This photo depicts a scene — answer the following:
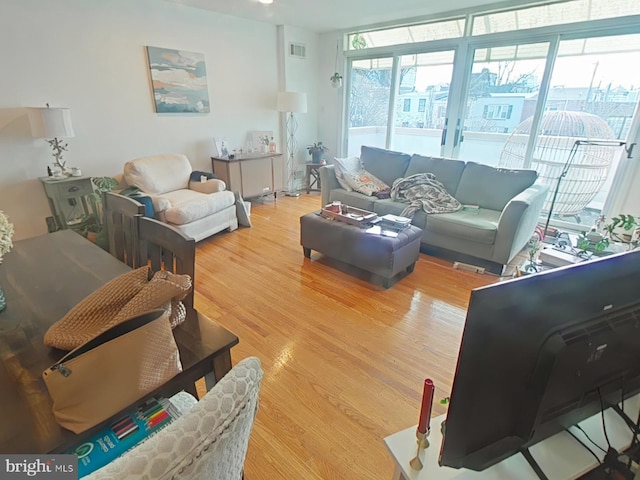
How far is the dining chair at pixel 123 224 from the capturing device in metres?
1.39

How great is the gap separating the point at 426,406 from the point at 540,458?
Answer: 293mm

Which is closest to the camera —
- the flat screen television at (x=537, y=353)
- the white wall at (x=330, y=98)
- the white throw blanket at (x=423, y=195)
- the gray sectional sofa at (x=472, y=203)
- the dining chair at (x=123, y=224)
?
the flat screen television at (x=537, y=353)

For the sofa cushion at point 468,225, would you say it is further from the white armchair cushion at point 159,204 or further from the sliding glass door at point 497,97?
the white armchair cushion at point 159,204

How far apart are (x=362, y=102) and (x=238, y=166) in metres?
2.42

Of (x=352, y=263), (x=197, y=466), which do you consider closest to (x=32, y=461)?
(x=197, y=466)

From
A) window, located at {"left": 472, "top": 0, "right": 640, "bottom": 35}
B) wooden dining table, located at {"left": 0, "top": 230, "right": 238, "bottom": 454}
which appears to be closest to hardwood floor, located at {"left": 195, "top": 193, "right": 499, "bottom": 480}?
wooden dining table, located at {"left": 0, "top": 230, "right": 238, "bottom": 454}

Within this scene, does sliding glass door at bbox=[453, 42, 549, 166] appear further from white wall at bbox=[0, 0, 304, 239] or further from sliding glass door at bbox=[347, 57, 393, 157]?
white wall at bbox=[0, 0, 304, 239]

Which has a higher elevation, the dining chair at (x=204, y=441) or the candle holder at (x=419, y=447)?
the dining chair at (x=204, y=441)

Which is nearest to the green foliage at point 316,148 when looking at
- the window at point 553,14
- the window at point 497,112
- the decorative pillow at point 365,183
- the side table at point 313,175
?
the side table at point 313,175

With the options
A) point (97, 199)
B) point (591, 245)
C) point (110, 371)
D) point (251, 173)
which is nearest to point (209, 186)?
point (251, 173)

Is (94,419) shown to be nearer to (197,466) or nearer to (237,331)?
(197,466)

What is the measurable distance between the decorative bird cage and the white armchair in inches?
138

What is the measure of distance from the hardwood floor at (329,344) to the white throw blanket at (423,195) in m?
0.49

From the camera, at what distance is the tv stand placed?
73cm
